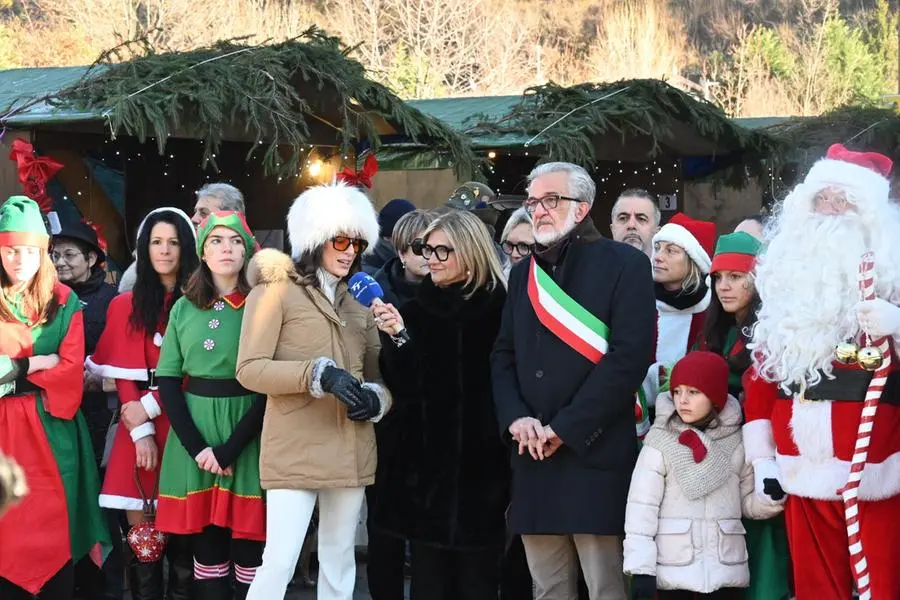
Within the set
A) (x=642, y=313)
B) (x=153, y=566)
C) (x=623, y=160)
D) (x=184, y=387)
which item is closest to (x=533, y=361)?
(x=642, y=313)

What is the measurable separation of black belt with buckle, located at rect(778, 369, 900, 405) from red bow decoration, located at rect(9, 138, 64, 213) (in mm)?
4327

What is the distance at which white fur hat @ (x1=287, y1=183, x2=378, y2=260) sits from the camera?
185 inches

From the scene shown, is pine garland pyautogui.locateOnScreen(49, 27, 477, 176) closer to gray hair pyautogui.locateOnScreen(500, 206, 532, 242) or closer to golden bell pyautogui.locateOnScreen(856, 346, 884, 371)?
gray hair pyautogui.locateOnScreen(500, 206, 532, 242)

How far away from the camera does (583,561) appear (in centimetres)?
441

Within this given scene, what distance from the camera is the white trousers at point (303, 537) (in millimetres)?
4605

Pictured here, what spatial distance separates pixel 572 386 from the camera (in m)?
4.32

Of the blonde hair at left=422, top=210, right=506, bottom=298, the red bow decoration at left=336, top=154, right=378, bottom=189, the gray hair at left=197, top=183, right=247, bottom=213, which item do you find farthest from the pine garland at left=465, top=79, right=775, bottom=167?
the blonde hair at left=422, top=210, right=506, bottom=298

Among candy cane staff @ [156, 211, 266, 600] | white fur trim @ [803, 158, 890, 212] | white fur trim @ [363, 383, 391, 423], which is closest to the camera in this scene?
white fur trim @ [803, 158, 890, 212]

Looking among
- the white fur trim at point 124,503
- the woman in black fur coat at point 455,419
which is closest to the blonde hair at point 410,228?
the woman in black fur coat at point 455,419

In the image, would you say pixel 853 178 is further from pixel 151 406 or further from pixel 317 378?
pixel 151 406

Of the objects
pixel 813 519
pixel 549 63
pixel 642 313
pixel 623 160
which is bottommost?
pixel 813 519

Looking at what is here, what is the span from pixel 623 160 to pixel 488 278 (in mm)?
5966

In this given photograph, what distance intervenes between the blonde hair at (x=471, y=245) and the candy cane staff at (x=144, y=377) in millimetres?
1350

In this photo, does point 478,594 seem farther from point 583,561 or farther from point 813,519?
point 813,519
